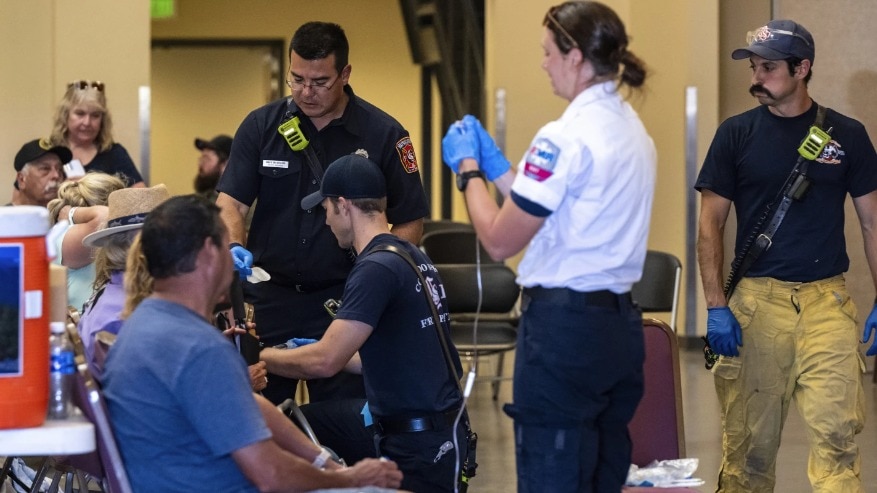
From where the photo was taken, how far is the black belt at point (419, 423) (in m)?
3.59

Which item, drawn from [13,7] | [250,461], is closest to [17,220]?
[250,461]

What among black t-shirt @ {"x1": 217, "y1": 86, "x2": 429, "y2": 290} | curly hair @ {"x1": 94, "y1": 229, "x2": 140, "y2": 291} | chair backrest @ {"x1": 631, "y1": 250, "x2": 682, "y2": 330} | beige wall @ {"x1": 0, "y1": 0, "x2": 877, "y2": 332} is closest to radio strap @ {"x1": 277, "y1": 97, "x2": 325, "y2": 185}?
black t-shirt @ {"x1": 217, "y1": 86, "x2": 429, "y2": 290}

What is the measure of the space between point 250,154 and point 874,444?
3.35 m

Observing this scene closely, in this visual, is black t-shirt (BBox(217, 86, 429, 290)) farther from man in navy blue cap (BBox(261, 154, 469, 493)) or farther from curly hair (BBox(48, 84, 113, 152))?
curly hair (BBox(48, 84, 113, 152))

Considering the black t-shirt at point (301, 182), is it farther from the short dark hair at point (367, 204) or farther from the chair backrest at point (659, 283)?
the chair backrest at point (659, 283)

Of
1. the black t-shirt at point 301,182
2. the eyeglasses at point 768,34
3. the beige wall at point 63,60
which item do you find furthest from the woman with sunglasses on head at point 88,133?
the eyeglasses at point 768,34

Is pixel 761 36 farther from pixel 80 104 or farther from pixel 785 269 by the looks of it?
pixel 80 104

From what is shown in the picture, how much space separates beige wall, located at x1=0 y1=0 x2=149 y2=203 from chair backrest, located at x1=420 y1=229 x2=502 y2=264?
213 cm

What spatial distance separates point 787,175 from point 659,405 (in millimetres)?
983

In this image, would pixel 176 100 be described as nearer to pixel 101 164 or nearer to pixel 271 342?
pixel 101 164

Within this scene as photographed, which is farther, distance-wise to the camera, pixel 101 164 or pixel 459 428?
pixel 101 164

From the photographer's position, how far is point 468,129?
3.03m

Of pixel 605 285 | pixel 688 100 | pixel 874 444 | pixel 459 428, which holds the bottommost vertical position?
pixel 874 444

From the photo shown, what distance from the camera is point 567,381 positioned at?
9.37ft
